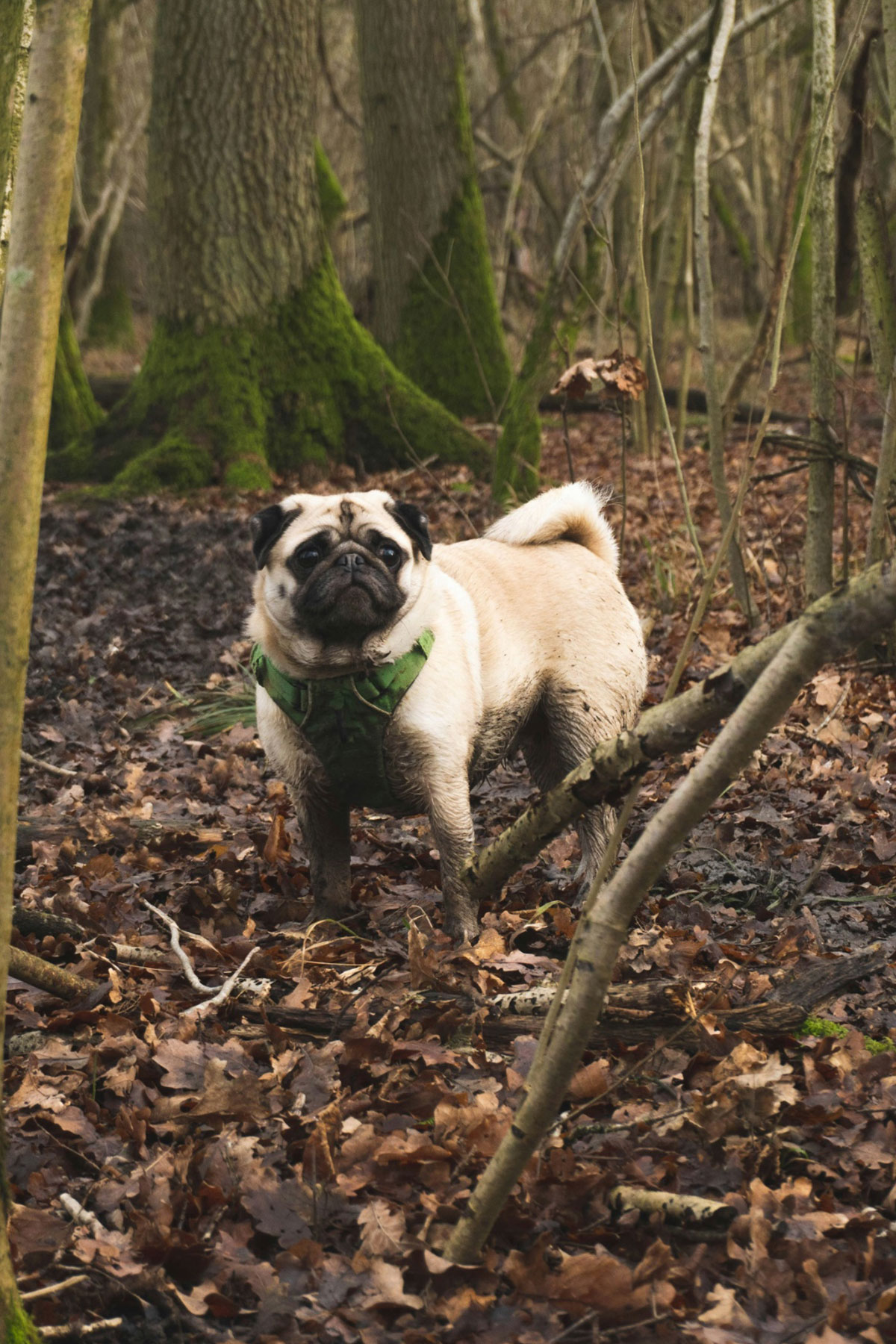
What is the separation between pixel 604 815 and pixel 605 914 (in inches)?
107

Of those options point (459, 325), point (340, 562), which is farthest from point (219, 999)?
point (459, 325)

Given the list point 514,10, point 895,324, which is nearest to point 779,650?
point 895,324

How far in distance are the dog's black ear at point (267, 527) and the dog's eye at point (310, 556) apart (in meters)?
0.17

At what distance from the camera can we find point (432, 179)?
13281mm

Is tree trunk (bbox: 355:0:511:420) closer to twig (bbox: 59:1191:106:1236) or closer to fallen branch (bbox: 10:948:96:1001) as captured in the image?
fallen branch (bbox: 10:948:96:1001)

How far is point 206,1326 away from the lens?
2420 millimetres

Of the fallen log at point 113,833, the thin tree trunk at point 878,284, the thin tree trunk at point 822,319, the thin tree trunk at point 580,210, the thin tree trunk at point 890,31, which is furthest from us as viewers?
the thin tree trunk at point 580,210

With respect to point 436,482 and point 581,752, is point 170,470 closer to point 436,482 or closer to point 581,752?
point 436,482

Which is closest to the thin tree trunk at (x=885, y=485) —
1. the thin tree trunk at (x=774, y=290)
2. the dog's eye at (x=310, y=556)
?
the thin tree trunk at (x=774, y=290)

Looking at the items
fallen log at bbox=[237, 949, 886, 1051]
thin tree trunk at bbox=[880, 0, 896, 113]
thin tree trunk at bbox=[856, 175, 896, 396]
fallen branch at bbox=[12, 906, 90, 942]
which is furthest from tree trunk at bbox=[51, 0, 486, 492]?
fallen log at bbox=[237, 949, 886, 1051]

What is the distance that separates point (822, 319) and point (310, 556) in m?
3.21

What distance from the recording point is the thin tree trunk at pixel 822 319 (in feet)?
17.9

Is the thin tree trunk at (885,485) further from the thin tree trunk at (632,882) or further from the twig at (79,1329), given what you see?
the twig at (79,1329)

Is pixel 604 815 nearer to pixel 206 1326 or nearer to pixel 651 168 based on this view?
pixel 206 1326
